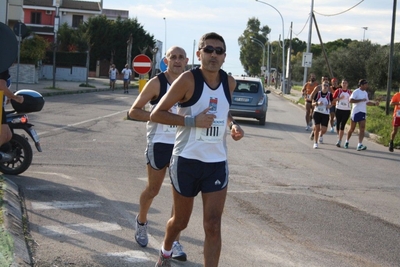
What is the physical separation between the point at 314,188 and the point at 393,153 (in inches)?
280

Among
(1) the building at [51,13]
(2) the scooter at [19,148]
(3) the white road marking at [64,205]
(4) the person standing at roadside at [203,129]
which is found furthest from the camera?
(1) the building at [51,13]

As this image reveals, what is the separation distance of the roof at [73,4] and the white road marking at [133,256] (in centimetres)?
7959

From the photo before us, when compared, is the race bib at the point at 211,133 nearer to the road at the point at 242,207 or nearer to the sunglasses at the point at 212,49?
the sunglasses at the point at 212,49

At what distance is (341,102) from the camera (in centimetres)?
1834

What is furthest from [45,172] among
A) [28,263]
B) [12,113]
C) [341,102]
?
[341,102]

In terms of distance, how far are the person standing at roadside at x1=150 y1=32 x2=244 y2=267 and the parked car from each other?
59.7 feet

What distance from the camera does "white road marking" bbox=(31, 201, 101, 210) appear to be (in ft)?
26.1

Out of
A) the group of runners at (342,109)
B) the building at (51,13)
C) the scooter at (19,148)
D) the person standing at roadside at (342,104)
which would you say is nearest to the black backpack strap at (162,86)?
the scooter at (19,148)

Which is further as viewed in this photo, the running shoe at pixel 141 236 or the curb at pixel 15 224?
the running shoe at pixel 141 236

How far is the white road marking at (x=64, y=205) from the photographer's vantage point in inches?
314

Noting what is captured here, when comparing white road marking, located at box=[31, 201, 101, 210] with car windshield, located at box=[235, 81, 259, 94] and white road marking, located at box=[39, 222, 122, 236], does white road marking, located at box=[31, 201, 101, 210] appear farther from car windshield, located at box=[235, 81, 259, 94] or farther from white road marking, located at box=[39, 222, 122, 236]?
car windshield, located at box=[235, 81, 259, 94]

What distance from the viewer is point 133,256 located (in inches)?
239

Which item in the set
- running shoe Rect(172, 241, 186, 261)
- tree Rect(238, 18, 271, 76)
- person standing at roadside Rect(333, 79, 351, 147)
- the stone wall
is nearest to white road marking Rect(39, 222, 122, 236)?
running shoe Rect(172, 241, 186, 261)

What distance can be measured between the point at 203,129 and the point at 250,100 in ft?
61.3
